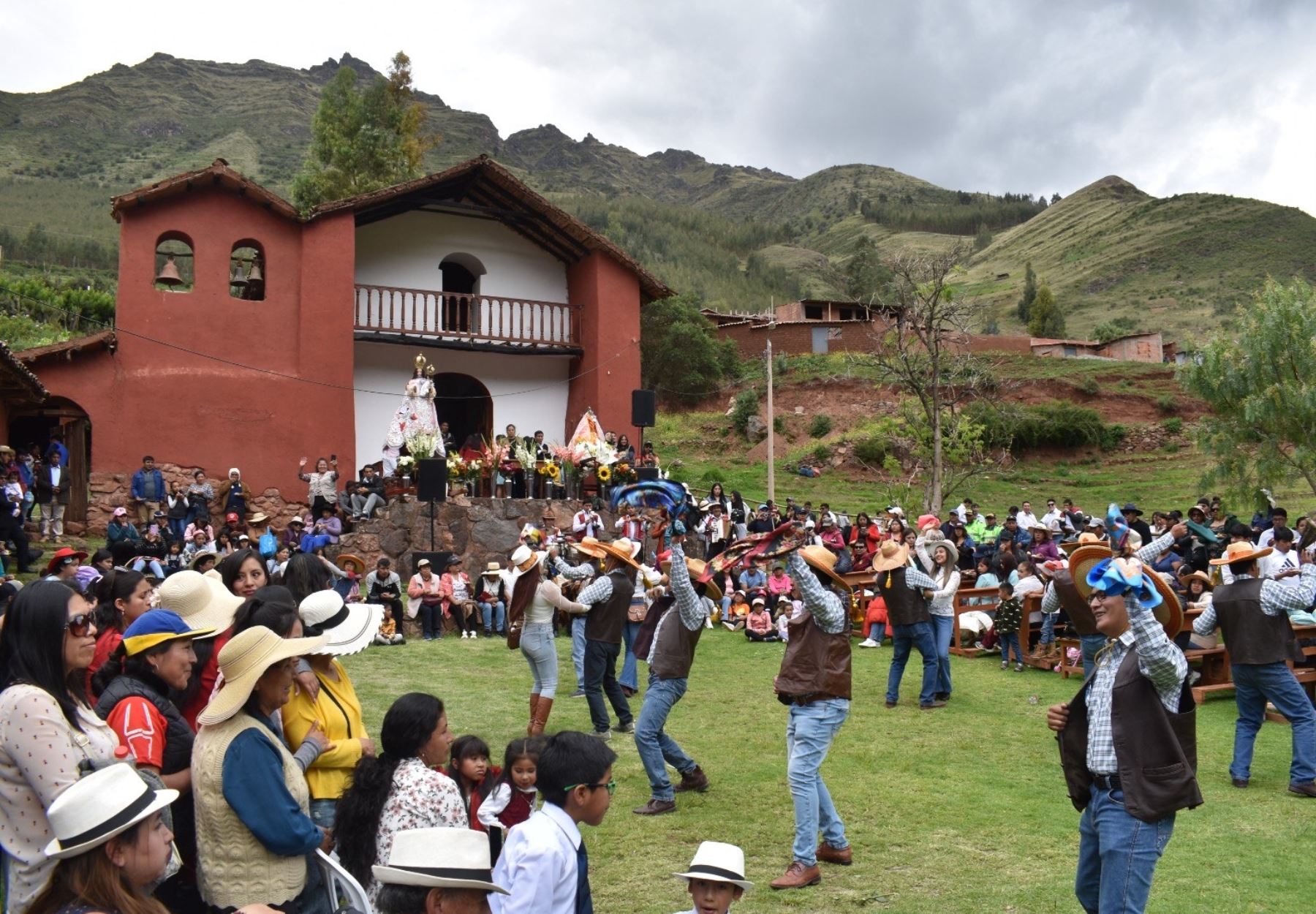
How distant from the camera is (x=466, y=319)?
2652 centimetres

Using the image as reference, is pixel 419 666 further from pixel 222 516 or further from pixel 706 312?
pixel 706 312

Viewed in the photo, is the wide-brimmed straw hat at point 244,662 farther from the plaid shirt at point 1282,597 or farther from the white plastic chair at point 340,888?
the plaid shirt at point 1282,597

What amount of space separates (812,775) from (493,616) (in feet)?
38.1

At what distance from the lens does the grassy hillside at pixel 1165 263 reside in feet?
229

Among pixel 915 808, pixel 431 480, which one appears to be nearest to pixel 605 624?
pixel 915 808

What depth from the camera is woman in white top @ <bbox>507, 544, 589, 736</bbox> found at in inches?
375

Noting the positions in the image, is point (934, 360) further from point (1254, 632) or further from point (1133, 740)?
point (1133, 740)

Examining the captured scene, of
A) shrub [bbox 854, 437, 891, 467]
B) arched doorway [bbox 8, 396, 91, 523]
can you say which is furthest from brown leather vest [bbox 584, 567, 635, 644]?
shrub [bbox 854, 437, 891, 467]

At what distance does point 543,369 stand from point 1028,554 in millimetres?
14476

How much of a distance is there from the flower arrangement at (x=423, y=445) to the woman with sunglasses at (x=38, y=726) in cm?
1652

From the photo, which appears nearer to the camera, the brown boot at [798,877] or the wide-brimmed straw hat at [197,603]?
the wide-brimmed straw hat at [197,603]

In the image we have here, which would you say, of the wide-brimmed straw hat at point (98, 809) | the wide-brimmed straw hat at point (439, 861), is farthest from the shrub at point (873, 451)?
the wide-brimmed straw hat at point (98, 809)

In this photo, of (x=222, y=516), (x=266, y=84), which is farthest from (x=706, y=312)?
(x=266, y=84)

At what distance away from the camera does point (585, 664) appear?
9.86 meters
